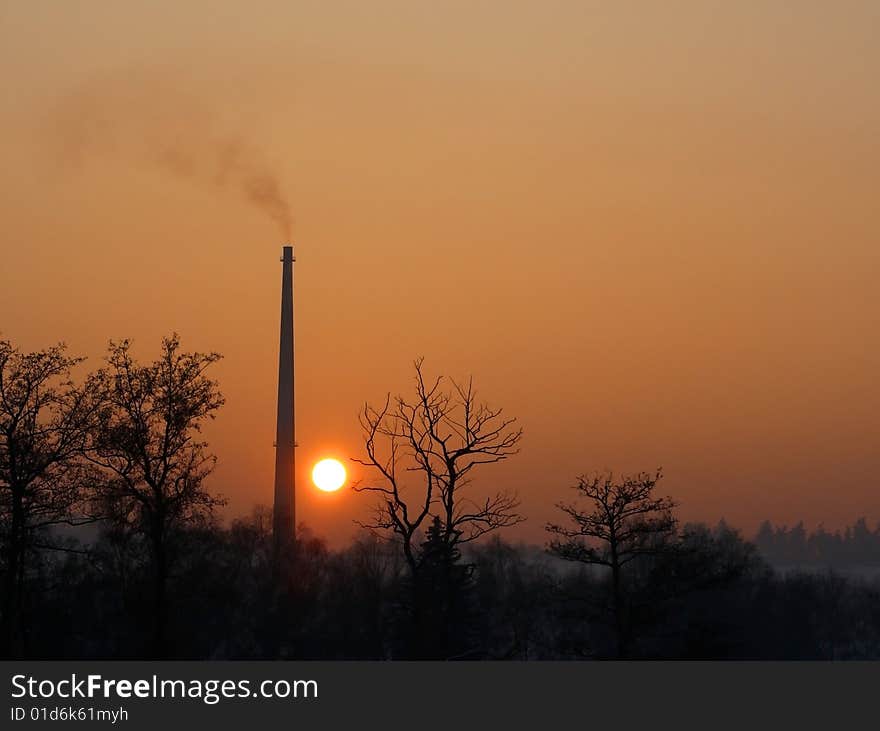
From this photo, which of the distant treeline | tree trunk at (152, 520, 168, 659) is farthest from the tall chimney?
tree trunk at (152, 520, 168, 659)

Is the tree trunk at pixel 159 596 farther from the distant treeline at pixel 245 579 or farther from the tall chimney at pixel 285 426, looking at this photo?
the tall chimney at pixel 285 426

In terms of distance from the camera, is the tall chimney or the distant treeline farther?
the tall chimney

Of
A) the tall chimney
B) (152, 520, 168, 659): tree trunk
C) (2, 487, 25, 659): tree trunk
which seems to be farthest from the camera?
the tall chimney

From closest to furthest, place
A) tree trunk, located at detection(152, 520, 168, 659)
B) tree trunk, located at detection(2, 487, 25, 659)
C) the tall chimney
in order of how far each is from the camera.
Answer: tree trunk, located at detection(2, 487, 25, 659) → tree trunk, located at detection(152, 520, 168, 659) → the tall chimney

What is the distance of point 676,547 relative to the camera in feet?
157

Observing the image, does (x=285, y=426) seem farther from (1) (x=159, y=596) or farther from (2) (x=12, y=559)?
(2) (x=12, y=559)

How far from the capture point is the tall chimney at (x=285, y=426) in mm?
97938

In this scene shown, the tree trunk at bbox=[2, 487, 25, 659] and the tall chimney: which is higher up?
the tall chimney

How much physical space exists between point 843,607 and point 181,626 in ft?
235

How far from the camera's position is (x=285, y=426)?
98938 millimetres

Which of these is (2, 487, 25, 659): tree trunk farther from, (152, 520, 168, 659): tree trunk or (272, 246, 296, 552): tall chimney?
(272, 246, 296, 552): tall chimney

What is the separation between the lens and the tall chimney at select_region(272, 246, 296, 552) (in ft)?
321

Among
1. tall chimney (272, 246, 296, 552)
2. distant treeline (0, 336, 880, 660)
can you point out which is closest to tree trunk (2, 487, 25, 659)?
distant treeline (0, 336, 880, 660)
